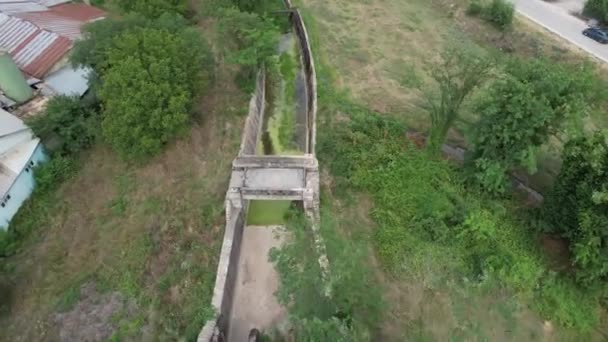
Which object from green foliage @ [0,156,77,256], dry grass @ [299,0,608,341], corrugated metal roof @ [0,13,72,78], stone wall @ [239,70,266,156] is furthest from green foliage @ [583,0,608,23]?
green foliage @ [0,156,77,256]

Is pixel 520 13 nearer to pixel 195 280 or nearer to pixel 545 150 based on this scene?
pixel 545 150

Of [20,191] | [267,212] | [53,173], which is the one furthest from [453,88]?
[20,191]

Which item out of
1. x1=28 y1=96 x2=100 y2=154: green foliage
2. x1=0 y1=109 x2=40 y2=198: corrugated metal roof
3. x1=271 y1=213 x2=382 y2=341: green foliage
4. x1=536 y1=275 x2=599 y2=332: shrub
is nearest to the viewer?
x1=271 y1=213 x2=382 y2=341: green foliage

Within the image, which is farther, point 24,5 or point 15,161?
point 24,5

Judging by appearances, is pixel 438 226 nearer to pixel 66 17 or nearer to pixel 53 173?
pixel 53 173

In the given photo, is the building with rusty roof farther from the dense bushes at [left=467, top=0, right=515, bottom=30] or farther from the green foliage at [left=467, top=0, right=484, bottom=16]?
the dense bushes at [left=467, top=0, right=515, bottom=30]
